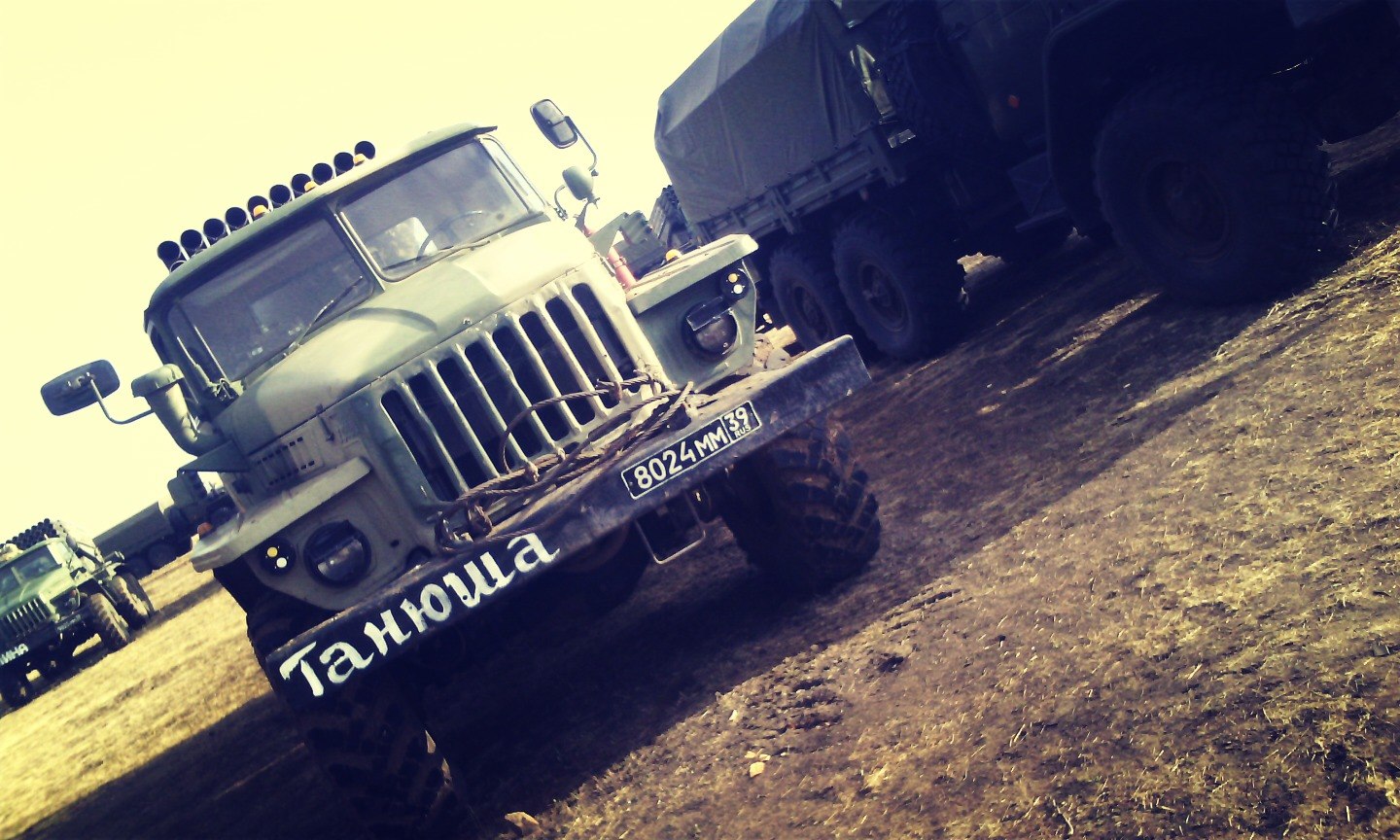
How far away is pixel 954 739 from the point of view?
3029mm

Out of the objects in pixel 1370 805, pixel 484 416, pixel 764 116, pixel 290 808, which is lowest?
pixel 1370 805

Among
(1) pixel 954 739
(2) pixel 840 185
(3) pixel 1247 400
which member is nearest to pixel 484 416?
(1) pixel 954 739

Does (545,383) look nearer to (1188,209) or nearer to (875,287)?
(1188,209)

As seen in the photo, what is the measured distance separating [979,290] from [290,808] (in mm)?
7683

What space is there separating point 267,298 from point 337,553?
1616 millimetres

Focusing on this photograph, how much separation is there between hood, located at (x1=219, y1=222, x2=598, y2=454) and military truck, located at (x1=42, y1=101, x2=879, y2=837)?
0.01m

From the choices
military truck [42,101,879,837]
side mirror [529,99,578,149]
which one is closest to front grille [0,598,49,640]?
military truck [42,101,879,837]

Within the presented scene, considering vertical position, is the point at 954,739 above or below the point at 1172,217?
below

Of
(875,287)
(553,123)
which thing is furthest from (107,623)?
(553,123)

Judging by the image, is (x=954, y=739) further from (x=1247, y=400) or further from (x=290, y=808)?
(x=290, y=808)

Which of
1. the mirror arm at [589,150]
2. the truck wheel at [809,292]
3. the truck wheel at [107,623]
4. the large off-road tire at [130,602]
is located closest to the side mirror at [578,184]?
the mirror arm at [589,150]

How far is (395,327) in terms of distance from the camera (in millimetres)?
4332

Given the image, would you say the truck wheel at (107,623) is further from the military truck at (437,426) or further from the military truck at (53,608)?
the military truck at (437,426)

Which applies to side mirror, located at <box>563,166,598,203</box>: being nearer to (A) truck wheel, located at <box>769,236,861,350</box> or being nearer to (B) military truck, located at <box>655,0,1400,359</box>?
(B) military truck, located at <box>655,0,1400,359</box>
